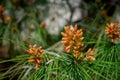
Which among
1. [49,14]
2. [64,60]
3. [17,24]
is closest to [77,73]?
[64,60]

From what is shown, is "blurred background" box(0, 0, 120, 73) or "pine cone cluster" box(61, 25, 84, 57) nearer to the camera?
"pine cone cluster" box(61, 25, 84, 57)

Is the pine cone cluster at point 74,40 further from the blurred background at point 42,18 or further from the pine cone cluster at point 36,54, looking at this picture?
the blurred background at point 42,18

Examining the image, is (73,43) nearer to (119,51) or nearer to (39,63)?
(39,63)

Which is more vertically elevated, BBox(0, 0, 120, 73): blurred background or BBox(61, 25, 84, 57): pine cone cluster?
BBox(0, 0, 120, 73): blurred background

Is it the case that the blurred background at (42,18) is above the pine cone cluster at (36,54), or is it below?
above

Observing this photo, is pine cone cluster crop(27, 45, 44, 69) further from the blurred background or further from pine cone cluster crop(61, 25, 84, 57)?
the blurred background

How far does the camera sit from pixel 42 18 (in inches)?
131

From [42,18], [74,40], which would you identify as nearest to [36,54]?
[74,40]

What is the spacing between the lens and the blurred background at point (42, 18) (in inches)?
104

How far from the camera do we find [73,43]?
1175 millimetres

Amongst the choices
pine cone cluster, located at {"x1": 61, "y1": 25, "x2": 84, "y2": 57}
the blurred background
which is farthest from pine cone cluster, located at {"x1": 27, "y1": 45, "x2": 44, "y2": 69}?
the blurred background

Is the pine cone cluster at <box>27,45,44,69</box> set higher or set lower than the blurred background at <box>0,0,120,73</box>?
lower

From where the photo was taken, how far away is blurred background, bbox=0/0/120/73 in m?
2.65

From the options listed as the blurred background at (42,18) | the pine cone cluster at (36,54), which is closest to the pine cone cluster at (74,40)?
the pine cone cluster at (36,54)
